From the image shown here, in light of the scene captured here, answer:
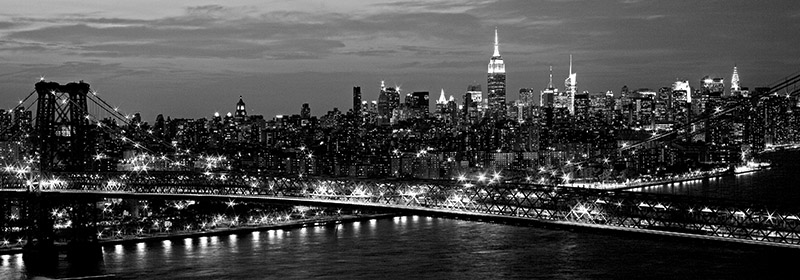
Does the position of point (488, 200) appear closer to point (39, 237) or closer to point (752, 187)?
point (39, 237)

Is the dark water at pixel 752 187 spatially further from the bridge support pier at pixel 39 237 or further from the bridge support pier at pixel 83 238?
the bridge support pier at pixel 39 237

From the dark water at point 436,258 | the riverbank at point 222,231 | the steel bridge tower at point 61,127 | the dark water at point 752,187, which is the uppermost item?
the steel bridge tower at point 61,127

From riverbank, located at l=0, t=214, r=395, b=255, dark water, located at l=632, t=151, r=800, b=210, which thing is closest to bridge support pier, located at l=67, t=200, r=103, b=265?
riverbank, located at l=0, t=214, r=395, b=255

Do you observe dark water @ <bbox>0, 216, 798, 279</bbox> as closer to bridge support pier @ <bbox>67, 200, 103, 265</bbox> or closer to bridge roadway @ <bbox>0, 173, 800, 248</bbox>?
bridge support pier @ <bbox>67, 200, 103, 265</bbox>

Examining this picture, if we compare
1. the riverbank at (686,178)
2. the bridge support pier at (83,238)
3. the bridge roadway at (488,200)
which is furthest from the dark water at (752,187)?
the bridge support pier at (83,238)

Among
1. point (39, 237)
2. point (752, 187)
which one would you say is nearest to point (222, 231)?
point (39, 237)

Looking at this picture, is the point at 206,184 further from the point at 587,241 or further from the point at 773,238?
the point at 773,238
